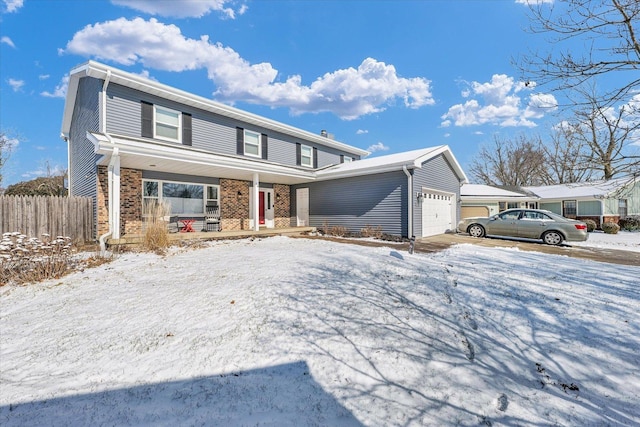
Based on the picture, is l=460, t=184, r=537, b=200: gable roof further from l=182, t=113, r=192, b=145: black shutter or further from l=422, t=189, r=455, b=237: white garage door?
l=182, t=113, r=192, b=145: black shutter

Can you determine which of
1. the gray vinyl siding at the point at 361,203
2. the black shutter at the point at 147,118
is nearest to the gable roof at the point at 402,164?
the gray vinyl siding at the point at 361,203

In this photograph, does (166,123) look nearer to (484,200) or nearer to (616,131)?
(616,131)

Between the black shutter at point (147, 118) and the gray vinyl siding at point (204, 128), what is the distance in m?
0.13

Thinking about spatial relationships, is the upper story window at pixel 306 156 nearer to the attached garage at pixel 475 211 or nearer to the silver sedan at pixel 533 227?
the silver sedan at pixel 533 227

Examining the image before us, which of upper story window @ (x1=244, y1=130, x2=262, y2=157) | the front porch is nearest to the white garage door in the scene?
the front porch

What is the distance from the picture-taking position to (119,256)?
6.98 m

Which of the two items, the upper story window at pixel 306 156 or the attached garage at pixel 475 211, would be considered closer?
the upper story window at pixel 306 156

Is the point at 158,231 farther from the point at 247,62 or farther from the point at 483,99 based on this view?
the point at 483,99

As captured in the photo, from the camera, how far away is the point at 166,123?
11125 millimetres

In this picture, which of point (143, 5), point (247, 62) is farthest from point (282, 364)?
point (247, 62)

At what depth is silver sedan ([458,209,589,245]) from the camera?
10055 mm

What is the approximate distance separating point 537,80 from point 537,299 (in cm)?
350

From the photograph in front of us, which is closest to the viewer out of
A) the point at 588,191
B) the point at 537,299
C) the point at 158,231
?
the point at 537,299

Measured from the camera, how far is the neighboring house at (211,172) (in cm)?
934
